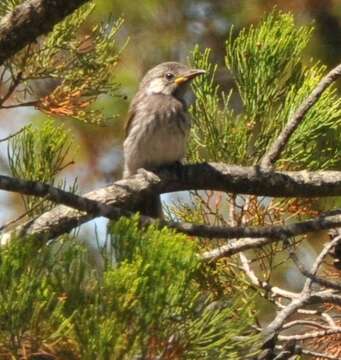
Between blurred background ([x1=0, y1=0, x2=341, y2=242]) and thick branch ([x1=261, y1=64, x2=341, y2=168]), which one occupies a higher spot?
blurred background ([x1=0, y1=0, x2=341, y2=242])

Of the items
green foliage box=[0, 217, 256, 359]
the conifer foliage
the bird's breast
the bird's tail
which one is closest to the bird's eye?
the bird's breast

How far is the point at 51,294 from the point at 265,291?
968 mm

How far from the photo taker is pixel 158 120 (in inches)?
144

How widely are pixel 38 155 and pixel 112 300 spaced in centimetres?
93

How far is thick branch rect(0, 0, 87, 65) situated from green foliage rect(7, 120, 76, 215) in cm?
37

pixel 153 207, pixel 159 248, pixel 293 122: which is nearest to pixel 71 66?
pixel 293 122

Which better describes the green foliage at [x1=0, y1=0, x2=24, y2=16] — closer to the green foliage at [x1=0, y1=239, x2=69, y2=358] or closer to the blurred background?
the green foliage at [x1=0, y1=239, x2=69, y2=358]

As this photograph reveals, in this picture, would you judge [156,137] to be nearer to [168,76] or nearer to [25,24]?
[168,76]

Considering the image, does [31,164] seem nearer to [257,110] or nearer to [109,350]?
[257,110]

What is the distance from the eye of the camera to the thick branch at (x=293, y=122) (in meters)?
2.53

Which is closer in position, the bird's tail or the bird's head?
the bird's tail

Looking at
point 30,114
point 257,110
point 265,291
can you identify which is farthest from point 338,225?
point 30,114

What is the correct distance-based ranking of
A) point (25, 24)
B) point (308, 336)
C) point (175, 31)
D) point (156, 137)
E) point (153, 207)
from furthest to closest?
point (175, 31)
point (156, 137)
point (153, 207)
point (308, 336)
point (25, 24)

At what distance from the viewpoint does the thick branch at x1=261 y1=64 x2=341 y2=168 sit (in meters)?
2.53
